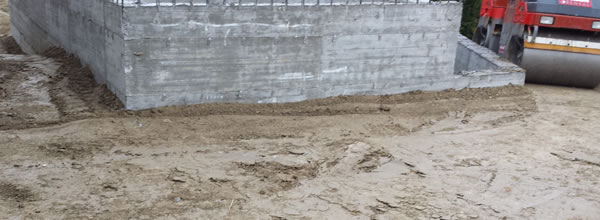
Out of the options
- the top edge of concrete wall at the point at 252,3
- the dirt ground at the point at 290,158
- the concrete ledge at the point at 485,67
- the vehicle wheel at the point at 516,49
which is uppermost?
the top edge of concrete wall at the point at 252,3

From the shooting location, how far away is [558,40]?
32.0 feet

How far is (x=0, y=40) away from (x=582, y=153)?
68.7 feet

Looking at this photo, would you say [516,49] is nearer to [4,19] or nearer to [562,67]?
[562,67]

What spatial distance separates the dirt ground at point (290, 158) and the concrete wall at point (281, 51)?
10.8 inches

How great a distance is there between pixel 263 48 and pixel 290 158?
2161 mm

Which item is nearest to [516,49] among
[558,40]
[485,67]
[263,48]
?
[485,67]

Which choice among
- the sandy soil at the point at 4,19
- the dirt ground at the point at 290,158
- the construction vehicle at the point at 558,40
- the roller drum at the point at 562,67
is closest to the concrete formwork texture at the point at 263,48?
the dirt ground at the point at 290,158

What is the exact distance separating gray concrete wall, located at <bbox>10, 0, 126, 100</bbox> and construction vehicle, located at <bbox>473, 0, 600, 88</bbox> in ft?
25.6

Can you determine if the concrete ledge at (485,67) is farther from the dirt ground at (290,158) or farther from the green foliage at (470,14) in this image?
the green foliage at (470,14)

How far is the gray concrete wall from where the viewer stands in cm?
682

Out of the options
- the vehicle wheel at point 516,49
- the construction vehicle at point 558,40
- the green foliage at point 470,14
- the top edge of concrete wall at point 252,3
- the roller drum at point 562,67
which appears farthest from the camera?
the green foliage at point 470,14

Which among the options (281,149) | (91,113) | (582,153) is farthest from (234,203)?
(582,153)

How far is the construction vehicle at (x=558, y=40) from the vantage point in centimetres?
967

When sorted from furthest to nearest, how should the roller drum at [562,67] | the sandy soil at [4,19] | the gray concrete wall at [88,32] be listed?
the sandy soil at [4,19] < the roller drum at [562,67] < the gray concrete wall at [88,32]
